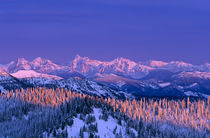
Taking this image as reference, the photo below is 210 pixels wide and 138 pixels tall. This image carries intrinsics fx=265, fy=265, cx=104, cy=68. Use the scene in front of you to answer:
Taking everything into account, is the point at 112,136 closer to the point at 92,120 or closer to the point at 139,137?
the point at 92,120

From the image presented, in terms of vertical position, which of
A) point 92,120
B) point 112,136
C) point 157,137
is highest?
point 92,120

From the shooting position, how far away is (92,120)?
93625 millimetres

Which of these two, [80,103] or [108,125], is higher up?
[80,103]

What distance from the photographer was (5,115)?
174000mm

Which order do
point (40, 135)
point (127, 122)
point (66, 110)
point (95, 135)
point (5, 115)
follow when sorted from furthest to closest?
point (5, 115), point (127, 122), point (66, 110), point (95, 135), point (40, 135)

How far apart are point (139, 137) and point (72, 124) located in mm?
37843

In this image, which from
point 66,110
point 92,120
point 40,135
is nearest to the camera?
point 40,135

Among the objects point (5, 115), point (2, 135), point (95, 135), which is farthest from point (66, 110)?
point (5, 115)

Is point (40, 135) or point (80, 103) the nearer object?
point (40, 135)

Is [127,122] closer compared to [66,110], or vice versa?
[66,110]

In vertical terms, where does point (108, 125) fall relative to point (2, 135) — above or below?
above

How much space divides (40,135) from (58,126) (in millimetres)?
5948

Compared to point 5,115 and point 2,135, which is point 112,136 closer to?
point 2,135

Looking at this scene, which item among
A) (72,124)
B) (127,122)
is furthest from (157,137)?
(72,124)
